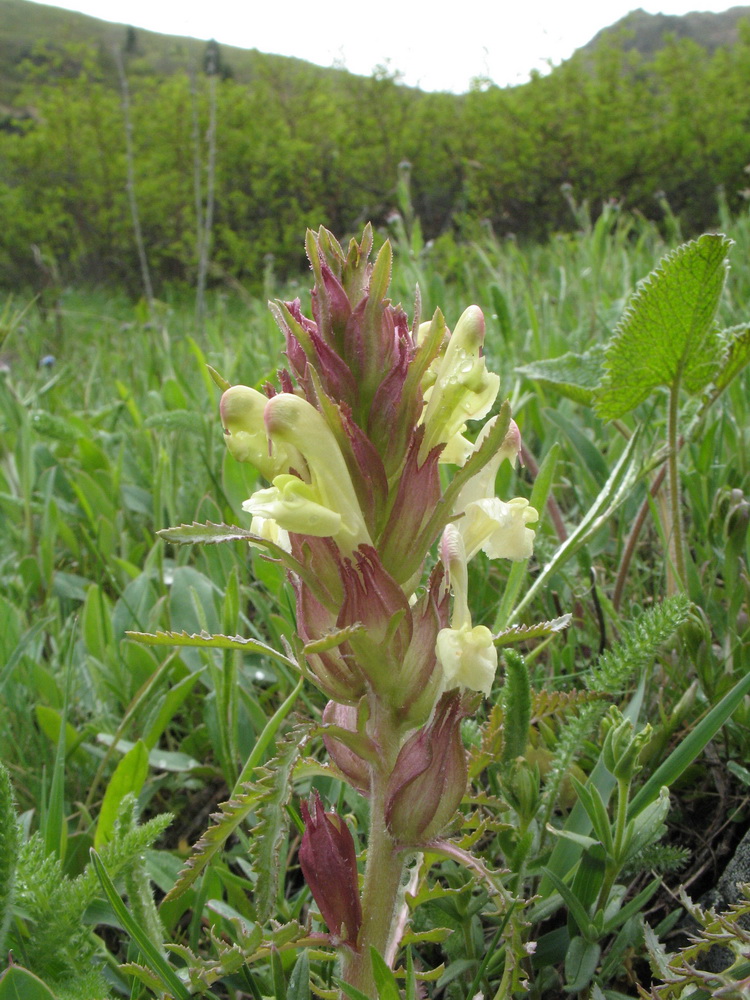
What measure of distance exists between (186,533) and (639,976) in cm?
80

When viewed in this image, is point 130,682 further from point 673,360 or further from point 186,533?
point 673,360

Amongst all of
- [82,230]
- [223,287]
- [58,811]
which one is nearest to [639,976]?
[58,811]

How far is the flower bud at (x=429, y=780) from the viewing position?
0.80m

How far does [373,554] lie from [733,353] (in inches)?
32.4

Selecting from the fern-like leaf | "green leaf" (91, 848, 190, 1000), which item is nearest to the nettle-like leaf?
the fern-like leaf

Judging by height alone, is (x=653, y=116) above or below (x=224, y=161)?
above

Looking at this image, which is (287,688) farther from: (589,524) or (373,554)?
(373,554)

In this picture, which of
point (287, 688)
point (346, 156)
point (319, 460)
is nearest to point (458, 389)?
point (319, 460)

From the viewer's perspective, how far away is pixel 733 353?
131 cm

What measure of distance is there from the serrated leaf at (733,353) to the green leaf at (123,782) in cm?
110

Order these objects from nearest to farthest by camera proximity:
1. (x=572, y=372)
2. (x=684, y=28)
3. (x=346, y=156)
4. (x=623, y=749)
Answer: (x=623, y=749)
(x=572, y=372)
(x=346, y=156)
(x=684, y=28)

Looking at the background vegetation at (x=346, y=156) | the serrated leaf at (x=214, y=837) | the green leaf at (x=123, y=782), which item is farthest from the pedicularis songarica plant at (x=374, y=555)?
the background vegetation at (x=346, y=156)

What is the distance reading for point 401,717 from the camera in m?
0.84

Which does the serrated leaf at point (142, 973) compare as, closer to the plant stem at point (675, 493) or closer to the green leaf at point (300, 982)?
the green leaf at point (300, 982)
